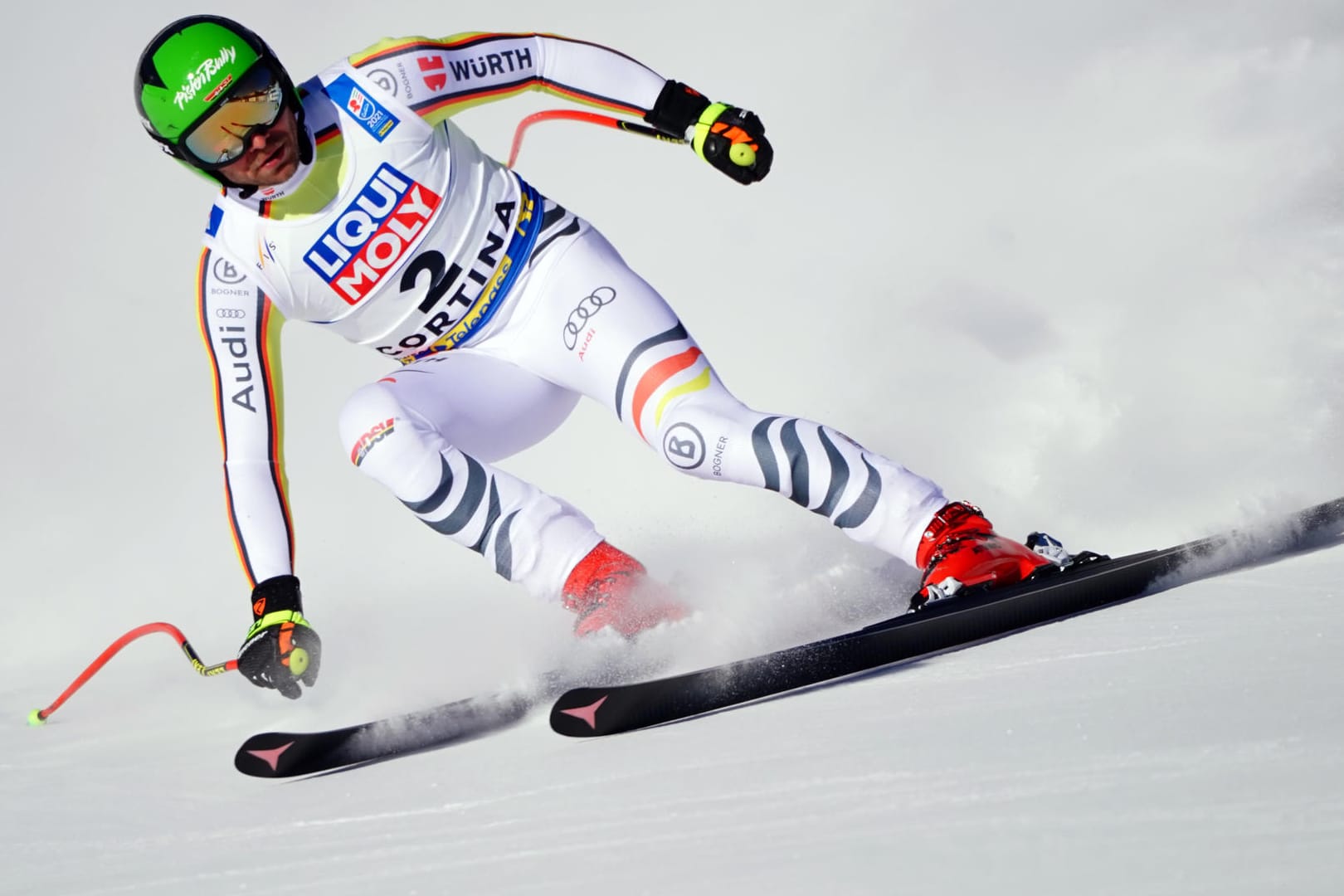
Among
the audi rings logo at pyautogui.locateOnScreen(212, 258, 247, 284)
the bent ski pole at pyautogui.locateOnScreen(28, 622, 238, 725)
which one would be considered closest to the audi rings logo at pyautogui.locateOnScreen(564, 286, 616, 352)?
the audi rings logo at pyautogui.locateOnScreen(212, 258, 247, 284)

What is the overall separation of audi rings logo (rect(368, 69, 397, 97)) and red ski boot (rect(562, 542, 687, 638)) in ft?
3.89

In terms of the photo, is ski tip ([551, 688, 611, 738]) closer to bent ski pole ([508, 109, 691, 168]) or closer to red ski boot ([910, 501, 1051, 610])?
red ski boot ([910, 501, 1051, 610])

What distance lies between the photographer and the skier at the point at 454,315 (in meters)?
2.62

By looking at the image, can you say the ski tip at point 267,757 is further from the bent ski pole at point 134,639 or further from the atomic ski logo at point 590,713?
the atomic ski logo at point 590,713

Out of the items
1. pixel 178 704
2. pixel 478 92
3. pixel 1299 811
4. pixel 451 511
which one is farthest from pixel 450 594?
pixel 1299 811

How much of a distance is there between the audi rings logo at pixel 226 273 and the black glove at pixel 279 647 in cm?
73

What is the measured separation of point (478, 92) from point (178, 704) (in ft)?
6.40

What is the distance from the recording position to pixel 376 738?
2.49 metres

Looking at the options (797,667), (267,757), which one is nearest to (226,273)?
(267,757)

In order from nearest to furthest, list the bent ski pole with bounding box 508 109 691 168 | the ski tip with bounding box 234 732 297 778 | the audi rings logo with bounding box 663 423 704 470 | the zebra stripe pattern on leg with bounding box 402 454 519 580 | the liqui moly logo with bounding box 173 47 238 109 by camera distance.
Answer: the ski tip with bounding box 234 732 297 778
the liqui moly logo with bounding box 173 47 238 109
the audi rings logo with bounding box 663 423 704 470
the zebra stripe pattern on leg with bounding box 402 454 519 580
the bent ski pole with bounding box 508 109 691 168

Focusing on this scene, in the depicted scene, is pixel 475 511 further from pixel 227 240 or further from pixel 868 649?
pixel 868 649

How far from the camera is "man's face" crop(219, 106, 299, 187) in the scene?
262cm

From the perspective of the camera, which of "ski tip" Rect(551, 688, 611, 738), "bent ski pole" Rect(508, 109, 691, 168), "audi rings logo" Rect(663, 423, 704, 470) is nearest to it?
"ski tip" Rect(551, 688, 611, 738)

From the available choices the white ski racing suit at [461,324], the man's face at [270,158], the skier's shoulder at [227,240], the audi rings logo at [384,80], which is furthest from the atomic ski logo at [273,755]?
the audi rings logo at [384,80]
